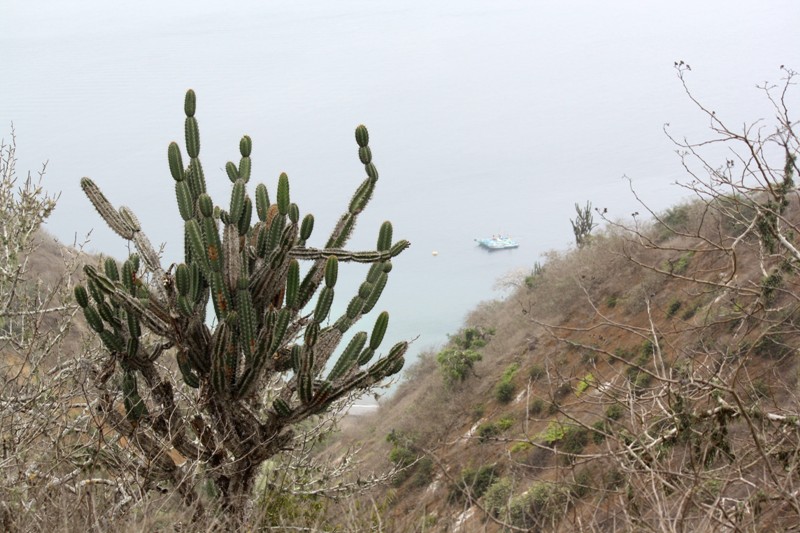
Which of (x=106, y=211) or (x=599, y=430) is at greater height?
(x=106, y=211)

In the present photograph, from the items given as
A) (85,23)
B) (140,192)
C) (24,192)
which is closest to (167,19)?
(85,23)

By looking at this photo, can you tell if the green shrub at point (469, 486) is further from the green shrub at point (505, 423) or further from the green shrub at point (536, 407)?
the green shrub at point (536, 407)

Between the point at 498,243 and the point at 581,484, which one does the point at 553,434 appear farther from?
the point at 498,243

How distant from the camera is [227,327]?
6078mm

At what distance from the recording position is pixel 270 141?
83.6 metres

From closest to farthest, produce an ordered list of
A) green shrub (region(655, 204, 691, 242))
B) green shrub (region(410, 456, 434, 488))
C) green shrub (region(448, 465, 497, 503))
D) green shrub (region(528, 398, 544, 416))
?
1. green shrub (region(448, 465, 497, 503))
2. green shrub (region(410, 456, 434, 488))
3. green shrub (region(528, 398, 544, 416))
4. green shrub (region(655, 204, 691, 242))

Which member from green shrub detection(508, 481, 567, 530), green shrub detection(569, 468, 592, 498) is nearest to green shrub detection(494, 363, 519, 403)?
green shrub detection(569, 468, 592, 498)

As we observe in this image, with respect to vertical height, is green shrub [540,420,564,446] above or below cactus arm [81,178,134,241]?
below

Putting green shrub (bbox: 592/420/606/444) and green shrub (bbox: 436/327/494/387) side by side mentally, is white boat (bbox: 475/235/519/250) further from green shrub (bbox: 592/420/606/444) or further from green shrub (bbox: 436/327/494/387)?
green shrub (bbox: 592/420/606/444)

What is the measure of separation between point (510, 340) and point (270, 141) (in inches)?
2329

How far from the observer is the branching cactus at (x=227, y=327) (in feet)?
20.4

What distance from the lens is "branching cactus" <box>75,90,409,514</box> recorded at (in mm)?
6203

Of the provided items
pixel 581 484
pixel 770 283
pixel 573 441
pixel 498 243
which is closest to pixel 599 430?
pixel 581 484

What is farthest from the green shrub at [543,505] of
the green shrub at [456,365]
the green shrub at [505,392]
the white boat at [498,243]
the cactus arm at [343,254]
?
the white boat at [498,243]
